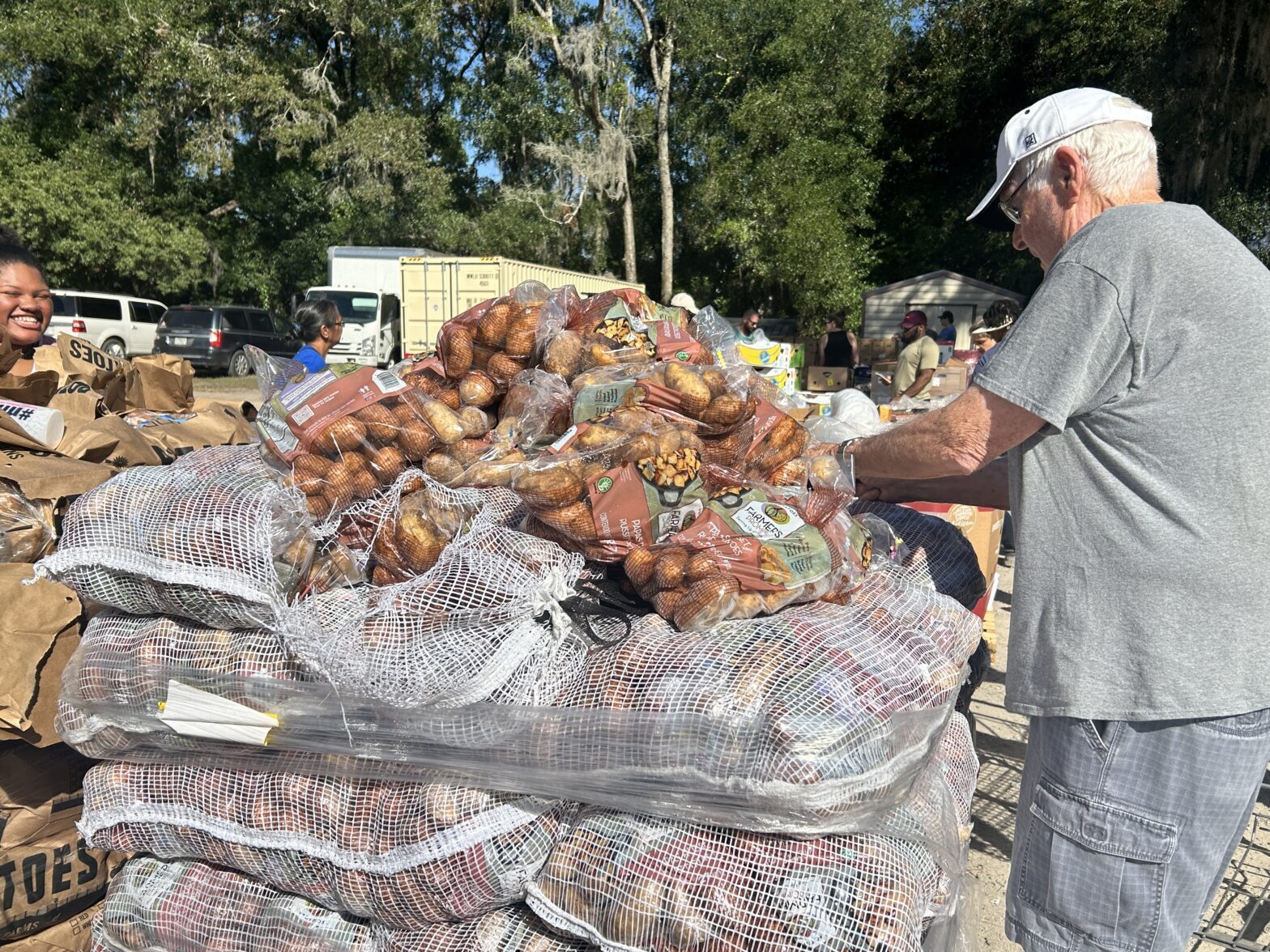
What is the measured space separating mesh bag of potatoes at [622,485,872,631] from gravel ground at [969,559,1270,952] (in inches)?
22.2

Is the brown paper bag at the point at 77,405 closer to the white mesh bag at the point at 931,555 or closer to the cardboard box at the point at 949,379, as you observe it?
the white mesh bag at the point at 931,555

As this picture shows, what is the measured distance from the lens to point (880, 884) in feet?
5.19

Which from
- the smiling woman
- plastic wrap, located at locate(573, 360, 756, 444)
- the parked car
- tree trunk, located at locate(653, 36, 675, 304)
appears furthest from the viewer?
tree trunk, located at locate(653, 36, 675, 304)

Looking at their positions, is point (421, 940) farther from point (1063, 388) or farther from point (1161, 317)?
point (1161, 317)

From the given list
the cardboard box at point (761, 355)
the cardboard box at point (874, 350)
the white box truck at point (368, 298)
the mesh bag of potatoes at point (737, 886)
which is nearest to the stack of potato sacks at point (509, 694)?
the mesh bag of potatoes at point (737, 886)

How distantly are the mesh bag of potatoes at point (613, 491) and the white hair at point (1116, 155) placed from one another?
40.4 inches

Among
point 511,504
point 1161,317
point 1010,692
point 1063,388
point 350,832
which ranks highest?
point 1161,317

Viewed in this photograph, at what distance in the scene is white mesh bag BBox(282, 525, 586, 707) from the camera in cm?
174

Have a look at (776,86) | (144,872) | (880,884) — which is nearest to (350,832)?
(144,872)

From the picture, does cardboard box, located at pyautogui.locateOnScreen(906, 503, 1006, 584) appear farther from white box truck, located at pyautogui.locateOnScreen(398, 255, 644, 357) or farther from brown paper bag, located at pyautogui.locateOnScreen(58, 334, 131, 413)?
white box truck, located at pyautogui.locateOnScreen(398, 255, 644, 357)

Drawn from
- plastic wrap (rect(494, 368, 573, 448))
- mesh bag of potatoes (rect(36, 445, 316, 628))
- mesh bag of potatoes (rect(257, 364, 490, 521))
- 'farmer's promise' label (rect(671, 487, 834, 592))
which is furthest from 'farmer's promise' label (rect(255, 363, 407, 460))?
'farmer's promise' label (rect(671, 487, 834, 592))

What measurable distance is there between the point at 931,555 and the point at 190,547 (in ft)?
6.22

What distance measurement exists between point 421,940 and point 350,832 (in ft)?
0.91

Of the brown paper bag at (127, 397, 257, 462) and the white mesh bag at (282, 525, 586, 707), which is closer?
the white mesh bag at (282, 525, 586, 707)
